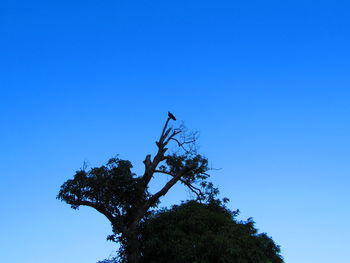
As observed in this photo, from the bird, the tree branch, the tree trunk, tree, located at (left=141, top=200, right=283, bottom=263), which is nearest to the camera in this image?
tree, located at (left=141, top=200, right=283, bottom=263)

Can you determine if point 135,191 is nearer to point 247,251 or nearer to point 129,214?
point 129,214

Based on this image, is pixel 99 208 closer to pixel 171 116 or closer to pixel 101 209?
pixel 101 209

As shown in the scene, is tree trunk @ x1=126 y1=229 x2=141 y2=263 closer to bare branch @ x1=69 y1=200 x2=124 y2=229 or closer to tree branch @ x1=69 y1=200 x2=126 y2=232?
tree branch @ x1=69 y1=200 x2=126 y2=232

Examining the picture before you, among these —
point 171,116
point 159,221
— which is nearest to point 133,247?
point 159,221

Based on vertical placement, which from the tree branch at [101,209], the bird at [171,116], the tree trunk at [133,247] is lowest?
the tree trunk at [133,247]

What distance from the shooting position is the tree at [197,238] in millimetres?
17734

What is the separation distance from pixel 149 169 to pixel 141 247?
4915mm

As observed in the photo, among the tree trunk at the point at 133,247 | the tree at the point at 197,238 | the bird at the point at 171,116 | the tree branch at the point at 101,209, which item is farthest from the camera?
the bird at the point at 171,116

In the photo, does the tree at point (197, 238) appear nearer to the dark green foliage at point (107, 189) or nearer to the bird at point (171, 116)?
the dark green foliage at point (107, 189)

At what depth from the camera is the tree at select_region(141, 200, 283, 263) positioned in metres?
17.7

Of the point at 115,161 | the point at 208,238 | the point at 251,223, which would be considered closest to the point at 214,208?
the point at 251,223

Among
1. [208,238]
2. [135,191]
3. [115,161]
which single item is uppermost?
[115,161]

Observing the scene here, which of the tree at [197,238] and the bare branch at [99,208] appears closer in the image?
the tree at [197,238]

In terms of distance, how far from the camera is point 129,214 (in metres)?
21.4
